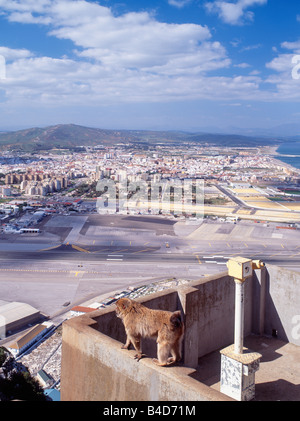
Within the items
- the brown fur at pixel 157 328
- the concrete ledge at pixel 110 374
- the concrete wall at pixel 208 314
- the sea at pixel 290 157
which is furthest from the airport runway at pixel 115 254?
the sea at pixel 290 157

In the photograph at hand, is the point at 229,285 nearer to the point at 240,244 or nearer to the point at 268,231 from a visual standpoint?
the point at 240,244

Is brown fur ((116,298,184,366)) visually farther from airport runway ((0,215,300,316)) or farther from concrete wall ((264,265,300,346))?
airport runway ((0,215,300,316))

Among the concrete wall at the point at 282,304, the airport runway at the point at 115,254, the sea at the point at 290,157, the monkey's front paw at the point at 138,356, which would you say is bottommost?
the airport runway at the point at 115,254

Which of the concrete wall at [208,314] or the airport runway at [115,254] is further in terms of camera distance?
the airport runway at [115,254]

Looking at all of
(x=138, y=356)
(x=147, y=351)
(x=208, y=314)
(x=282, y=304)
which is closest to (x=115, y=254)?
(x=282, y=304)

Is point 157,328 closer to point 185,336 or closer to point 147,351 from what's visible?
point 147,351

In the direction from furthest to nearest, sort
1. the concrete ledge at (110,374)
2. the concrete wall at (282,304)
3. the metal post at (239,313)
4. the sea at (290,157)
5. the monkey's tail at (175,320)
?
the sea at (290,157), the concrete wall at (282,304), the metal post at (239,313), the monkey's tail at (175,320), the concrete ledge at (110,374)

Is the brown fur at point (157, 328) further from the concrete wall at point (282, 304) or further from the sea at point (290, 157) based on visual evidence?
the sea at point (290, 157)
